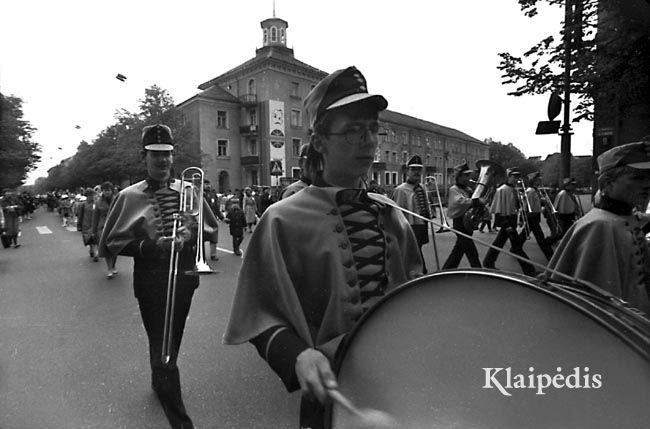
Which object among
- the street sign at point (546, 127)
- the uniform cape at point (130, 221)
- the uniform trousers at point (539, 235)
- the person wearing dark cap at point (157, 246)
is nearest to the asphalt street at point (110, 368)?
the person wearing dark cap at point (157, 246)

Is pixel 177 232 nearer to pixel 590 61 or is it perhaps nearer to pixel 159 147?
pixel 159 147

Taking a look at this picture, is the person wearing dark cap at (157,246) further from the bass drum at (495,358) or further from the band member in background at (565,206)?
the band member in background at (565,206)

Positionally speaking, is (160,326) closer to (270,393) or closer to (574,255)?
(270,393)

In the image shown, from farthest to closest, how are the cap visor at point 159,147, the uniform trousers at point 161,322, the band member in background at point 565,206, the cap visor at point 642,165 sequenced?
the band member in background at point 565,206
the cap visor at point 159,147
the uniform trousers at point 161,322
the cap visor at point 642,165

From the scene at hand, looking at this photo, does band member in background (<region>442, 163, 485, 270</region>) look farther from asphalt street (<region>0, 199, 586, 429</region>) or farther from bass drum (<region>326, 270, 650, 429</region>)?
bass drum (<region>326, 270, 650, 429</region>)

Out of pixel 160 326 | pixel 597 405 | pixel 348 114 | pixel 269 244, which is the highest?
pixel 348 114

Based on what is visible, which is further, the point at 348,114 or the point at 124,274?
the point at 124,274

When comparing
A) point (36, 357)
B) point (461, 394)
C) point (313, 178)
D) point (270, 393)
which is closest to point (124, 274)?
point (36, 357)

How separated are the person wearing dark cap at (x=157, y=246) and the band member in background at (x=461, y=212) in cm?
495

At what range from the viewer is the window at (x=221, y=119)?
14.2 meters

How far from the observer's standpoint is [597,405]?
0.85 metres

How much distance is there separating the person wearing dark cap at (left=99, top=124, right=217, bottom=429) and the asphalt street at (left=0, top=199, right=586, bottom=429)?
437mm

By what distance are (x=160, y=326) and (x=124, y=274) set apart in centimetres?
661

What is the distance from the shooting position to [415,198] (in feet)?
24.9
